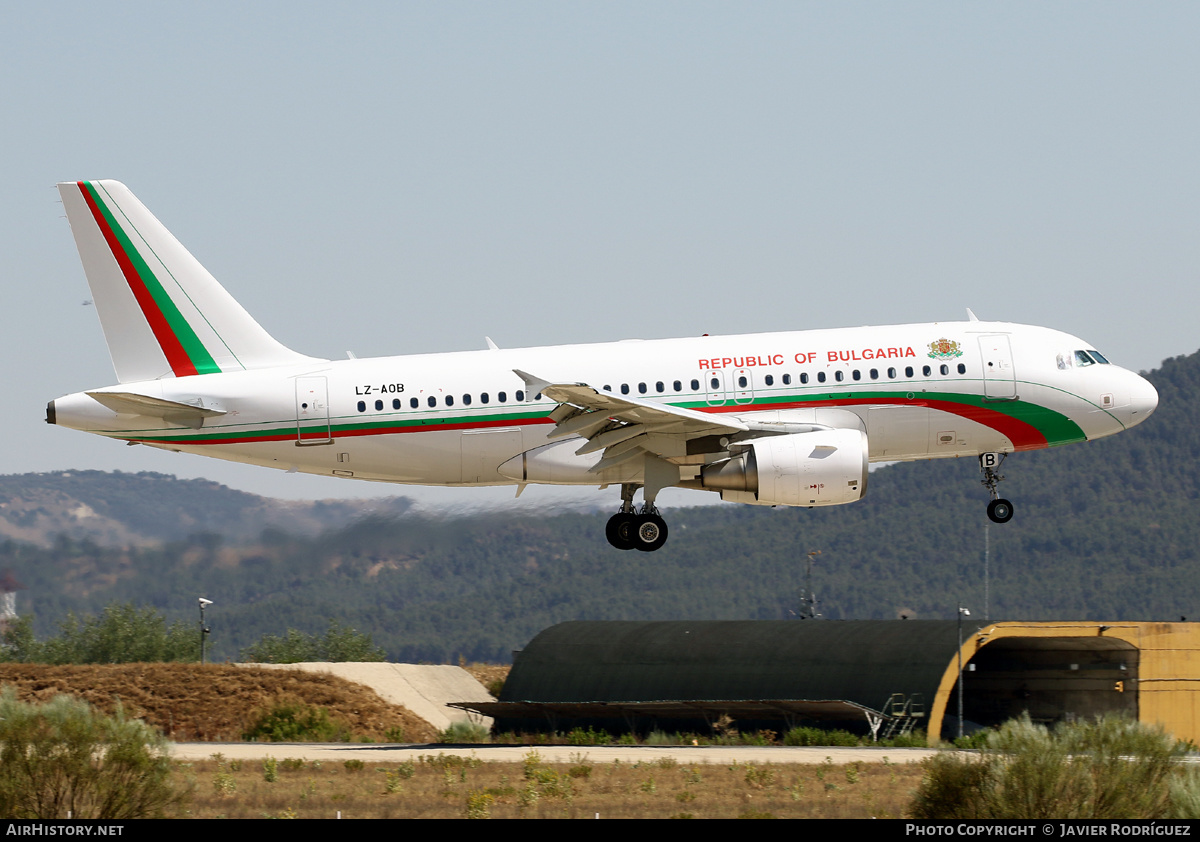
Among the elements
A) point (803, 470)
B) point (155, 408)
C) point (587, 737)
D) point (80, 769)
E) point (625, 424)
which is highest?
point (155, 408)

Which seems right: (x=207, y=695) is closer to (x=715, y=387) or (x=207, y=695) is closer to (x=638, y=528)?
(x=638, y=528)

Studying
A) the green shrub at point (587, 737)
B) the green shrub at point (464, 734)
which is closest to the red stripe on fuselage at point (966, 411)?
the green shrub at point (587, 737)

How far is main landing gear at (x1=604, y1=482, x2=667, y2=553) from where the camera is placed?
122 ft

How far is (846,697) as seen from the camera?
59406 mm

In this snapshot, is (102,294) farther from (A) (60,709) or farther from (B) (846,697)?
(B) (846,697)

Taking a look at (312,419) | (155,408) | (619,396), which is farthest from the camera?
(312,419)

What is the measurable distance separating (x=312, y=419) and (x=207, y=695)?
110ft

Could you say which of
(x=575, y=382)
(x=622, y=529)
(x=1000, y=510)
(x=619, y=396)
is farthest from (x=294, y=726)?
(x=1000, y=510)

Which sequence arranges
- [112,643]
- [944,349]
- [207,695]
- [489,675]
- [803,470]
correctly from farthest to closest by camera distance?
[112,643] < [489,675] < [207,695] < [944,349] < [803,470]

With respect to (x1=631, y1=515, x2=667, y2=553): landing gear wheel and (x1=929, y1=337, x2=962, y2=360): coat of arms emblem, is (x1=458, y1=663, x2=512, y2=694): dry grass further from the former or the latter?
(x1=929, y1=337, x2=962, y2=360): coat of arms emblem

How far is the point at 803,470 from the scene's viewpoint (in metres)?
34.4

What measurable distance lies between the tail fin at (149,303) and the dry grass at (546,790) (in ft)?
34.2

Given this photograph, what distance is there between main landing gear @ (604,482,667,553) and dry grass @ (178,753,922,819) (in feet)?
19.7
